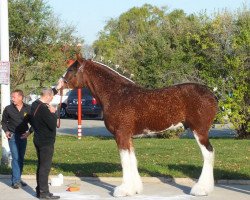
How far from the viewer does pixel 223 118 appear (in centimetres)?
2475

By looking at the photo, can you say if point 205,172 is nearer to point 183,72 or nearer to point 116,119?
point 116,119

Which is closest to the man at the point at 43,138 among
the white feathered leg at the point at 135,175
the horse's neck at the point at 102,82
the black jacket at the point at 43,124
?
the black jacket at the point at 43,124

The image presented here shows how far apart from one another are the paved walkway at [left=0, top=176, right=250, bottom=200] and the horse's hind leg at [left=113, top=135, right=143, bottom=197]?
0.14 meters

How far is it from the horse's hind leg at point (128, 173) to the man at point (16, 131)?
7.02 feet

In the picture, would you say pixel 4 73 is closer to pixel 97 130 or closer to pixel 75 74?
pixel 75 74

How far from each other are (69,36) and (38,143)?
1746cm

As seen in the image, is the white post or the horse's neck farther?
the white post

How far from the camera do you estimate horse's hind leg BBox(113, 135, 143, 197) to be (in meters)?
11.9

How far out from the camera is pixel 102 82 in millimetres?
12500

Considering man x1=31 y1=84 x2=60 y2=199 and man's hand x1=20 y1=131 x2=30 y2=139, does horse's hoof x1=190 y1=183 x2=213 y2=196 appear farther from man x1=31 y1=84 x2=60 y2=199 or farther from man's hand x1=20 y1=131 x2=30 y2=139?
man's hand x1=20 y1=131 x2=30 y2=139

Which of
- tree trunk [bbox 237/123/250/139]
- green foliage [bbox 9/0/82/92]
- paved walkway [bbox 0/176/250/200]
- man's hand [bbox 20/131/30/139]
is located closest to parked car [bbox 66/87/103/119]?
green foliage [bbox 9/0/82/92]

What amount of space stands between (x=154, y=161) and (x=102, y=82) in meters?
4.01

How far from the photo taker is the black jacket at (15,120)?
13.1 meters

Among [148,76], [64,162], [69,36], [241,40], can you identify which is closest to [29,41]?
[69,36]
